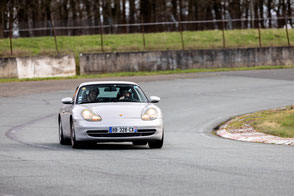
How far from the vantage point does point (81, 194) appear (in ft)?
23.2

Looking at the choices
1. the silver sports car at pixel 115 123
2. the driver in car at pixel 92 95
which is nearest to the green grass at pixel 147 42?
the driver in car at pixel 92 95

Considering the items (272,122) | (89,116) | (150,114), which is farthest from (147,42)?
(89,116)

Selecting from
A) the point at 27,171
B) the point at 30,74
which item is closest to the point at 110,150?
the point at 27,171

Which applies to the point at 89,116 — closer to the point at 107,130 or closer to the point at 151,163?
the point at 107,130

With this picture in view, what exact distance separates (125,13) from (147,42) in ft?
70.5

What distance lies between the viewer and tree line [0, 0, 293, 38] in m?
51.2

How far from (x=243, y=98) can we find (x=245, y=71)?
1319 cm

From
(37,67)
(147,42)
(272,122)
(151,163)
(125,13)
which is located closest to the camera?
(151,163)

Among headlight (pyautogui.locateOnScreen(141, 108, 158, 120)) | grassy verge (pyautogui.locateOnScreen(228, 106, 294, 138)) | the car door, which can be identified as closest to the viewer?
headlight (pyautogui.locateOnScreen(141, 108, 158, 120))

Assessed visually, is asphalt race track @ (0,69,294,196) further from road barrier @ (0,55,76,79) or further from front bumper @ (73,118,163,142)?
road barrier @ (0,55,76,79)

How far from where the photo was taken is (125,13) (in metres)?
66.9

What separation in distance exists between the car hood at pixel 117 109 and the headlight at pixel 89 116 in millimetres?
70

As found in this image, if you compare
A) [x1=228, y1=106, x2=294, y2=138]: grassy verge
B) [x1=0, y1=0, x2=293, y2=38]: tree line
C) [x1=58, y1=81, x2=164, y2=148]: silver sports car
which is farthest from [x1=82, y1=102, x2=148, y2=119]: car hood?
[x1=0, y1=0, x2=293, y2=38]: tree line

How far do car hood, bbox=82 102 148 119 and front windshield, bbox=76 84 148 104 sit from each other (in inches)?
21.3
